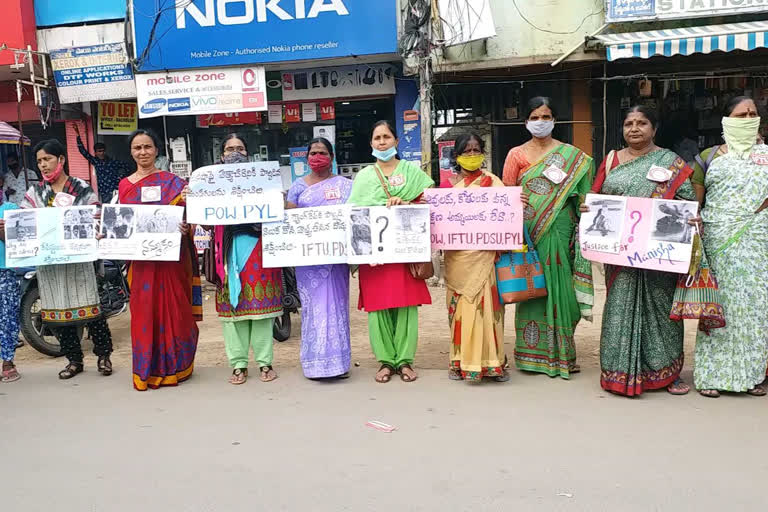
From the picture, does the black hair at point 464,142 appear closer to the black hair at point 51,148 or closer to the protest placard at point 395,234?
the protest placard at point 395,234

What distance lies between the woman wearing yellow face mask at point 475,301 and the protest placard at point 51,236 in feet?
8.56

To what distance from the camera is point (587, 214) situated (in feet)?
13.7

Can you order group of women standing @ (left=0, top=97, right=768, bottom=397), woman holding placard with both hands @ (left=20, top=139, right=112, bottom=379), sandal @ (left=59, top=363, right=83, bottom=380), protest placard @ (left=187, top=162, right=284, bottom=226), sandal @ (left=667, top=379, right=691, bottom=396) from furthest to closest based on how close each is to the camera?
sandal @ (left=59, top=363, right=83, bottom=380), woman holding placard with both hands @ (left=20, top=139, right=112, bottom=379), protest placard @ (left=187, top=162, right=284, bottom=226), sandal @ (left=667, top=379, right=691, bottom=396), group of women standing @ (left=0, top=97, right=768, bottom=397)

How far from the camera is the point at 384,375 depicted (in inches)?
182

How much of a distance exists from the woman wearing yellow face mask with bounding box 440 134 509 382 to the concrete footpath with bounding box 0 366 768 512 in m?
0.19

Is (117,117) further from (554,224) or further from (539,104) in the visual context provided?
(554,224)

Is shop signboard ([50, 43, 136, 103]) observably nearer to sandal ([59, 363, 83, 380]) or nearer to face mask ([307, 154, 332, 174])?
sandal ([59, 363, 83, 380])

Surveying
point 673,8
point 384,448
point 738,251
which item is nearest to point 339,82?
point 673,8

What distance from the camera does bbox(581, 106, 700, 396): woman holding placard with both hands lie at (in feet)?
13.2

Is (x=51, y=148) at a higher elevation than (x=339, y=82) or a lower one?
lower

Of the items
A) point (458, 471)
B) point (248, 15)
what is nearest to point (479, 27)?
point (248, 15)

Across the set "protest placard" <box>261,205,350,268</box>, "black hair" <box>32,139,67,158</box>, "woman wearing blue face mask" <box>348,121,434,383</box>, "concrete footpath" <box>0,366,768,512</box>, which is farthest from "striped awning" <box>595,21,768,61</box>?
"black hair" <box>32,139,67,158</box>

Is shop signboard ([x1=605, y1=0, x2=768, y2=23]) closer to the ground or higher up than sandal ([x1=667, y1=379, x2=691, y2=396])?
higher up

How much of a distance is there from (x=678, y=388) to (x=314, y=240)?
2517mm
